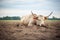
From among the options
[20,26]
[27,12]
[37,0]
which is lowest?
[20,26]

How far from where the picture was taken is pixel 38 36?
271 cm

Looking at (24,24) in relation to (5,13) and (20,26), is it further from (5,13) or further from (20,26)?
(5,13)

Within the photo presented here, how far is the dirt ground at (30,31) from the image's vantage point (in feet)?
8.91

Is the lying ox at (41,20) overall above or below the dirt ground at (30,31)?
above

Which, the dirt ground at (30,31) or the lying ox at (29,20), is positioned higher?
the lying ox at (29,20)

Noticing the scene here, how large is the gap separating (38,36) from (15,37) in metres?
0.41

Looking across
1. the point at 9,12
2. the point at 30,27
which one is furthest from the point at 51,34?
the point at 9,12

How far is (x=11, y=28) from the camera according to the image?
280 centimetres

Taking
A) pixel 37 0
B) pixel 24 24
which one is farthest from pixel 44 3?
pixel 24 24

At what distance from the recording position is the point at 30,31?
275 centimetres

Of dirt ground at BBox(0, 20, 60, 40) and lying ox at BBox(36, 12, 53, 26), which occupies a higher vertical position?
lying ox at BBox(36, 12, 53, 26)

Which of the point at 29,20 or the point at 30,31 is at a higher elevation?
the point at 29,20

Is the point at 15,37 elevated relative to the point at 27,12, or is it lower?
lower

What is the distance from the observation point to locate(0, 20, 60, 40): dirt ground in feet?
8.91
